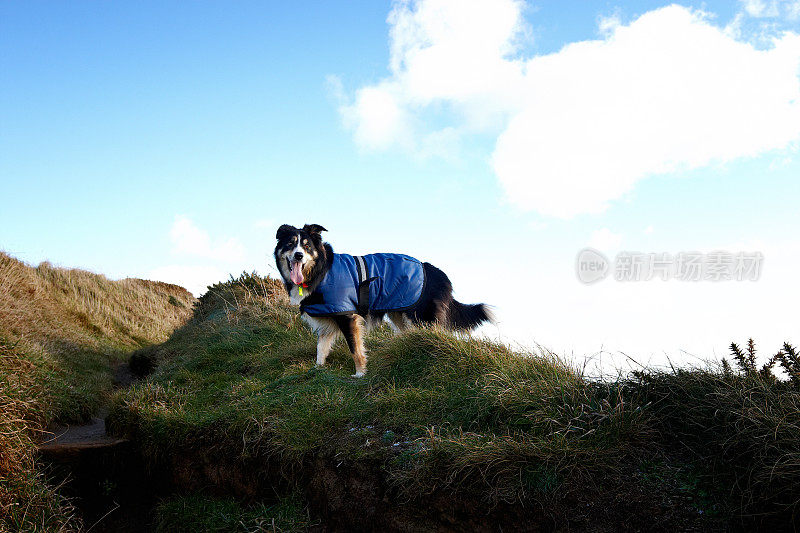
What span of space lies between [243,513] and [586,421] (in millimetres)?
2907

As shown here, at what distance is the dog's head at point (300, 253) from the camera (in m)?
6.54

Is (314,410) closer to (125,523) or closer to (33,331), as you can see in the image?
(125,523)

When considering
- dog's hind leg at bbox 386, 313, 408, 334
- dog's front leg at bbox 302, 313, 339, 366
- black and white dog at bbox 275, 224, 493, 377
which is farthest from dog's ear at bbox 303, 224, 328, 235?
dog's hind leg at bbox 386, 313, 408, 334

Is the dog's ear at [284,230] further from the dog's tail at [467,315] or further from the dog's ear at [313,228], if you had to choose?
the dog's tail at [467,315]

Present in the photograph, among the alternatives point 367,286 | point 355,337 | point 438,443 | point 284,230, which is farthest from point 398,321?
point 438,443

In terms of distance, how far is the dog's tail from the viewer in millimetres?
7266

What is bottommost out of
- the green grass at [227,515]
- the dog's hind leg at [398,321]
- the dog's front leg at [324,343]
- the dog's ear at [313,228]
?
the green grass at [227,515]

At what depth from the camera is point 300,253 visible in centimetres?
646

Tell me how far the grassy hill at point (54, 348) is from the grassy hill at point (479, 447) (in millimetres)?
1054

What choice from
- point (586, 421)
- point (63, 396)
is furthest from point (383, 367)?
point (63, 396)

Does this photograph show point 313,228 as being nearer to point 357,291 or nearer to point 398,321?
point 357,291

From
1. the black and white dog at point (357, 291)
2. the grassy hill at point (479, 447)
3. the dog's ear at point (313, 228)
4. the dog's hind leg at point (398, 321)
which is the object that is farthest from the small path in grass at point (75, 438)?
the dog's hind leg at point (398, 321)

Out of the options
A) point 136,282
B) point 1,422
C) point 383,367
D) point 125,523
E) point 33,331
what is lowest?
point 125,523

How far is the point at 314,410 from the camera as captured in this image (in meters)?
4.93
